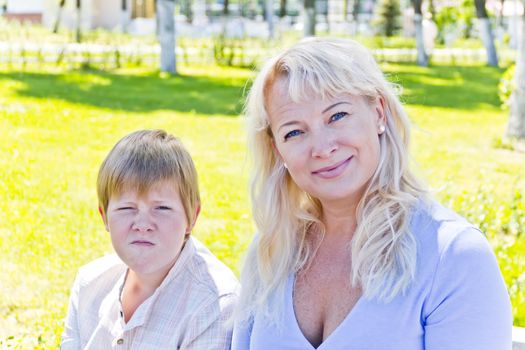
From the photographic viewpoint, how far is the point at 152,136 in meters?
3.22

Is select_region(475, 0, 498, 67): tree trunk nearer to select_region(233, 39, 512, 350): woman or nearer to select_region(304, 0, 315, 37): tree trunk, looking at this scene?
select_region(304, 0, 315, 37): tree trunk

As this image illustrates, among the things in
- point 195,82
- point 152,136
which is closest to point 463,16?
point 195,82

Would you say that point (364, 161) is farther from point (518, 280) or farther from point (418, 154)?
point (418, 154)

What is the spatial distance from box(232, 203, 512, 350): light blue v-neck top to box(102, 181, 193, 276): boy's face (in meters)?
0.82

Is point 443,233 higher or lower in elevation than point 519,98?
higher

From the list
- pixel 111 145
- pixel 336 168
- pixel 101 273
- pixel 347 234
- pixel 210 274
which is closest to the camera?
pixel 336 168

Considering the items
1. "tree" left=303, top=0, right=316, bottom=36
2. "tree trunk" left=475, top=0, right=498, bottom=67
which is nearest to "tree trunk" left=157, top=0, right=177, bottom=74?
"tree" left=303, top=0, right=316, bottom=36

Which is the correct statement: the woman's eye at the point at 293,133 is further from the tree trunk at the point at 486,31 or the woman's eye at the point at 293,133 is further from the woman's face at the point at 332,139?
the tree trunk at the point at 486,31

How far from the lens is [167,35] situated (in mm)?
17844

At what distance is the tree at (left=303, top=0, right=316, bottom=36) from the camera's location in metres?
19.0

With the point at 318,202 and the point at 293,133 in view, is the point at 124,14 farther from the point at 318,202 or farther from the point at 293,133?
the point at 293,133

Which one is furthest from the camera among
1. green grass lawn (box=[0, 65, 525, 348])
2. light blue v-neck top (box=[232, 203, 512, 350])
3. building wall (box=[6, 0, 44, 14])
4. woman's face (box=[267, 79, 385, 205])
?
building wall (box=[6, 0, 44, 14])

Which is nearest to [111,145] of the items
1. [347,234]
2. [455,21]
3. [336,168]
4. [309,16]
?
[347,234]

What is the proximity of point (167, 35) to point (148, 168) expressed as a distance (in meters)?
15.0
